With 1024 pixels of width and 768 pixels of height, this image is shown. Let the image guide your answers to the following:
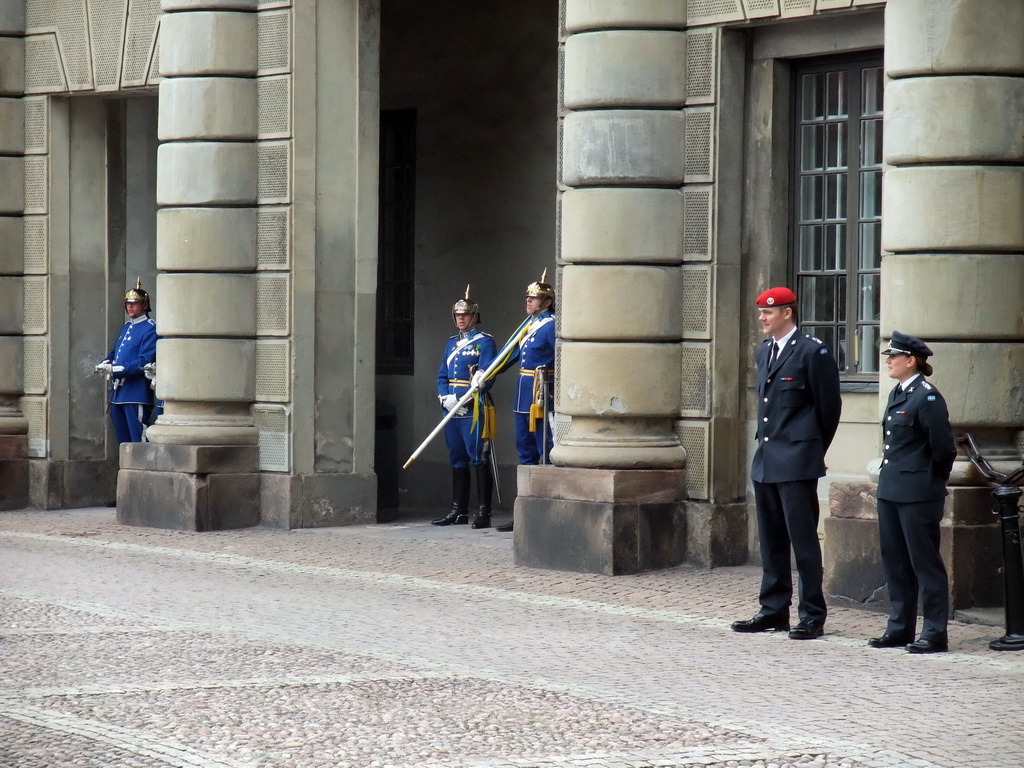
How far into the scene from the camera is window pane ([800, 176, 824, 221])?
39.2ft

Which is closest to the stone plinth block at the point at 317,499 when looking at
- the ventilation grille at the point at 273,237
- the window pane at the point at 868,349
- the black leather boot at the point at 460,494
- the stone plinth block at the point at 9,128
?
the black leather boot at the point at 460,494

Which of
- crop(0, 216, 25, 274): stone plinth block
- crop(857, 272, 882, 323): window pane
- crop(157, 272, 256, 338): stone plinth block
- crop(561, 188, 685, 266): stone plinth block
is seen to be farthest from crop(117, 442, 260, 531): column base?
crop(857, 272, 882, 323): window pane

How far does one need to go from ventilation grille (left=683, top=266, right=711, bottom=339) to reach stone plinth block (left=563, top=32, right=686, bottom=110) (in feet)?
3.62

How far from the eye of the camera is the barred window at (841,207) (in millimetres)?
11656

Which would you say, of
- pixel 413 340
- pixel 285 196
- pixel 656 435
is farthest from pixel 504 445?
pixel 656 435

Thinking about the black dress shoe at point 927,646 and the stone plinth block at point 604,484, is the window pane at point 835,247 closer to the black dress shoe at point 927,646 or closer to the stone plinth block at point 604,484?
the stone plinth block at point 604,484

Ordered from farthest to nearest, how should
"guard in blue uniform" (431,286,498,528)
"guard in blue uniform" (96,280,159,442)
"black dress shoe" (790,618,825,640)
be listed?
"guard in blue uniform" (96,280,159,442)
"guard in blue uniform" (431,286,498,528)
"black dress shoe" (790,618,825,640)

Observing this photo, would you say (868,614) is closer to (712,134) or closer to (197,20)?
(712,134)

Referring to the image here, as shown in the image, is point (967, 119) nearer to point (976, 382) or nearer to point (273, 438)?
point (976, 382)

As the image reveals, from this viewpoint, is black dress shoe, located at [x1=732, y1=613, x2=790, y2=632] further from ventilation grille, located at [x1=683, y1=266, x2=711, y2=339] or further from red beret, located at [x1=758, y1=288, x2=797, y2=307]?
ventilation grille, located at [x1=683, y1=266, x2=711, y2=339]

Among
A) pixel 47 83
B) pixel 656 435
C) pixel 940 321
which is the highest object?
pixel 47 83

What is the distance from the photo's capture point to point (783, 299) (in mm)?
9523

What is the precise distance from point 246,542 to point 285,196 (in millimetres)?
2760

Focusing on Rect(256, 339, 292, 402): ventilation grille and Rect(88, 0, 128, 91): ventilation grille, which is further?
Rect(88, 0, 128, 91): ventilation grille
